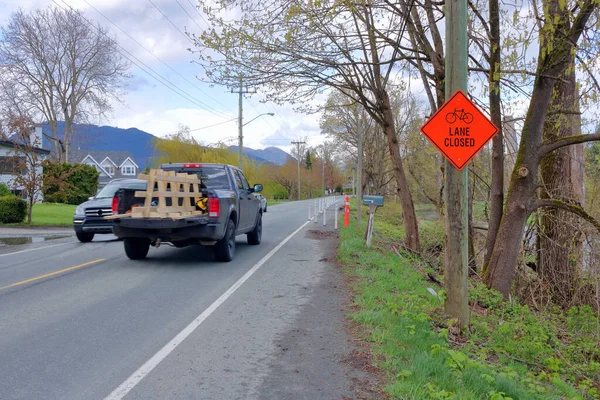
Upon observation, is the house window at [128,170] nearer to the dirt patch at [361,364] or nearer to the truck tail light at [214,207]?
the truck tail light at [214,207]

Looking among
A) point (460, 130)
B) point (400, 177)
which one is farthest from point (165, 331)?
point (400, 177)

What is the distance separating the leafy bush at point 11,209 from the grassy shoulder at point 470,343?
16250 mm

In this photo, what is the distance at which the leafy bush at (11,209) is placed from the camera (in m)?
21.3

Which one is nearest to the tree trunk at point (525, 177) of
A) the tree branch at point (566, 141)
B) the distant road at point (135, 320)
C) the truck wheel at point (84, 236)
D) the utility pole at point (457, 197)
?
the tree branch at point (566, 141)

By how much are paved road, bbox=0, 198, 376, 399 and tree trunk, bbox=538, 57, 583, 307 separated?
16.1 feet

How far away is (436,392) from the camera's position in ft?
13.6

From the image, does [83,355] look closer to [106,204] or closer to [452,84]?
[452,84]

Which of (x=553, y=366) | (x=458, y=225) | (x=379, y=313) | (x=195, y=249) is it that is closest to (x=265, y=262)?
(x=195, y=249)

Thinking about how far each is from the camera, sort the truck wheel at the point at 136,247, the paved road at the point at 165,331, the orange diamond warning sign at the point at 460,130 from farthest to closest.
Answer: the truck wheel at the point at 136,247
the orange diamond warning sign at the point at 460,130
the paved road at the point at 165,331

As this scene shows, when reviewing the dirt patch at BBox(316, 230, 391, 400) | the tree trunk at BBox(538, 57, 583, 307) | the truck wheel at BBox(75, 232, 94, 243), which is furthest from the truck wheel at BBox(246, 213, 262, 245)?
the tree trunk at BBox(538, 57, 583, 307)

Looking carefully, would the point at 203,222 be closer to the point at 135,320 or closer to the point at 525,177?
the point at 135,320

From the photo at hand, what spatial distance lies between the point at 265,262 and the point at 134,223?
296cm

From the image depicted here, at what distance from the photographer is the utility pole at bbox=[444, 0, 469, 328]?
6500mm

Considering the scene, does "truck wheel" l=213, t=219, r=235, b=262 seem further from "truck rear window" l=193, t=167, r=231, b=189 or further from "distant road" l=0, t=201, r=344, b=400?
"truck rear window" l=193, t=167, r=231, b=189
